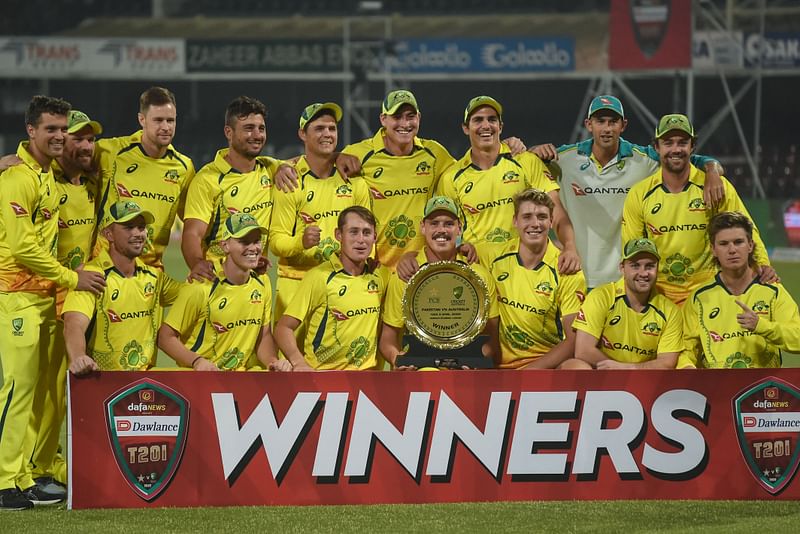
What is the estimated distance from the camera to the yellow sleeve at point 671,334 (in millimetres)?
6867

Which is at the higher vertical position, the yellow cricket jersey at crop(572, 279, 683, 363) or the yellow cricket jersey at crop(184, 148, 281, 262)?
the yellow cricket jersey at crop(184, 148, 281, 262)

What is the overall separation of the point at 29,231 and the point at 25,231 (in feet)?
0.08

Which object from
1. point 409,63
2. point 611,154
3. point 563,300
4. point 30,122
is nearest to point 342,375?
point 563,300

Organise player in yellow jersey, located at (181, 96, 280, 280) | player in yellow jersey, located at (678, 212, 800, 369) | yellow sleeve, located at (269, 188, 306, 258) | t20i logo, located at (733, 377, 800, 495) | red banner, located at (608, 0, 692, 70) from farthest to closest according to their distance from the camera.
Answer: red banner, located at (608, 0, 692, 70)
yellow sleeve, located at (269, 188, 306, 258)
player in yellow jersey, located at (181, 96, 280, 280)
player in yellow jersey, located at (678, 212, 800, 369)
t20i logo, located at (733, 377, 800, 495)

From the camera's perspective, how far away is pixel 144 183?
288 inches

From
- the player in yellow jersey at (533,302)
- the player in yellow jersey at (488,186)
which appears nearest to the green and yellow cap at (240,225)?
the player in yellow jersey at (488,186)

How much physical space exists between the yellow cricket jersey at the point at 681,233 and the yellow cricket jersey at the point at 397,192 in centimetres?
142

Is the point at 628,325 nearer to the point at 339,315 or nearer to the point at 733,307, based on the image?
the point at 733,307

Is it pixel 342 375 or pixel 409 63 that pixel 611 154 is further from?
pixel 409 63

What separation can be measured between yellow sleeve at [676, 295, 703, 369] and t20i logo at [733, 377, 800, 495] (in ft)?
1.83

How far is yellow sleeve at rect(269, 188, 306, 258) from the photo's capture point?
746cm

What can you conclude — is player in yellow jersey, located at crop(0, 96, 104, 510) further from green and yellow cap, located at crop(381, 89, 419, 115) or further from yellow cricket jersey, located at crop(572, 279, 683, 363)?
yellow cricket jersey, located at crop(572, 279, 683, 363)

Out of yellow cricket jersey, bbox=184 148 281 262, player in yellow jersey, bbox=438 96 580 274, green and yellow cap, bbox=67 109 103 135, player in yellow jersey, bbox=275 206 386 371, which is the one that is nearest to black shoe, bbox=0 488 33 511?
player in yellow jersey, bbox=275 206 386 371

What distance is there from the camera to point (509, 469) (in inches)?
250
